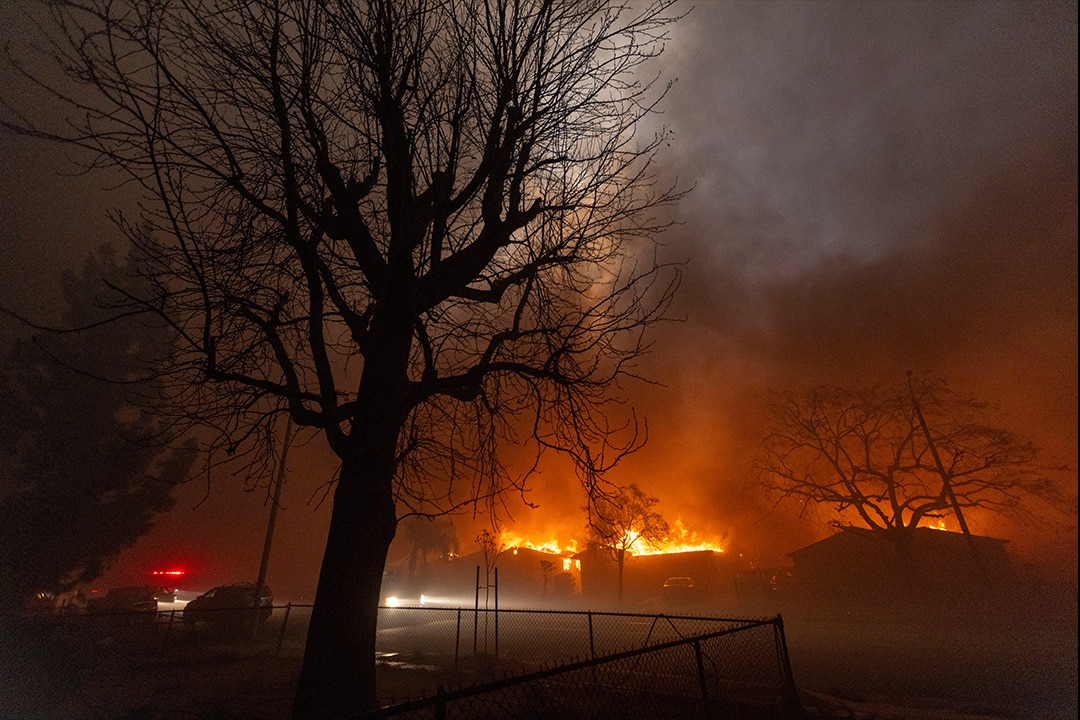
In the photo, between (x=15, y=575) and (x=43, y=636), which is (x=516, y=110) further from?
(x=15, y=575)

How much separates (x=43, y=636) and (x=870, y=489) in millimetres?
37035

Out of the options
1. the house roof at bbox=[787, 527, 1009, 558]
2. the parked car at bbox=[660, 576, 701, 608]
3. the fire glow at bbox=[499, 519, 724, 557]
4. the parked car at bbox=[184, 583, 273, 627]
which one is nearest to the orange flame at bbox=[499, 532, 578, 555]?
the fire glow at bbox=[499, 519, 724, 557]

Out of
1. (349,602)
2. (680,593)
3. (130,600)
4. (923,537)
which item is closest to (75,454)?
(130,600)

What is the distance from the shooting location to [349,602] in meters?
4.95

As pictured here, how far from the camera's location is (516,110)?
5953mm

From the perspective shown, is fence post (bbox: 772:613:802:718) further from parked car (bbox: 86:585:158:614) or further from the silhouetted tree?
parked car (bbox: 86:585:158:614)

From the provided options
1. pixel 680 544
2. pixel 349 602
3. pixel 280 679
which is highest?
pixel 680 544

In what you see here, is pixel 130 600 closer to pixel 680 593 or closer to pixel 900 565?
pixel 680 593

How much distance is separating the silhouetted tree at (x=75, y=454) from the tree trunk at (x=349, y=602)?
53.1 ft

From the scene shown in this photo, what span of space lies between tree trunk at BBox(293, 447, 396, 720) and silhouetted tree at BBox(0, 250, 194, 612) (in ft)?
53.1

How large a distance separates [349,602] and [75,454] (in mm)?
22419

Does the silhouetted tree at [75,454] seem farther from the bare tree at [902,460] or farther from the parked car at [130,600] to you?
the bare tree at [902,460]

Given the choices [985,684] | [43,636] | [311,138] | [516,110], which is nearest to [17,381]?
[43,636]

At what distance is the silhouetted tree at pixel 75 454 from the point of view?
57.8ft
